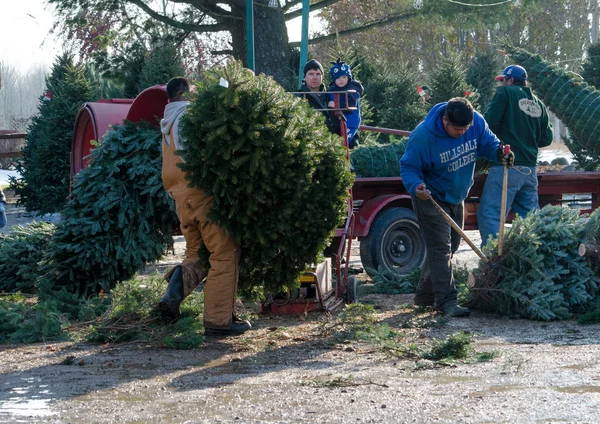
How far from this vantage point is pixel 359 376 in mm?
5242

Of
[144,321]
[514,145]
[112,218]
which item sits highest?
[514,145]

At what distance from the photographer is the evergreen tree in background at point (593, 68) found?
17.7 m

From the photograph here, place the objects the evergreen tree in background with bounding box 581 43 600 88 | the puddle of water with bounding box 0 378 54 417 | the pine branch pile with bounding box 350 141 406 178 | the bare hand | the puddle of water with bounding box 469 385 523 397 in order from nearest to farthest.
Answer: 1. the puddle of water with bounding box 0 378 54 417
2. the puddle of water with bounding box 469 385 523 397
3. the bare hand
4. the pine branch pile with bounding box 350 141 406 178
5. the evergreen tree in background with bounding box 581 43 600 88

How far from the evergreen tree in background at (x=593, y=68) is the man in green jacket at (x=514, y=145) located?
8873 millimetres

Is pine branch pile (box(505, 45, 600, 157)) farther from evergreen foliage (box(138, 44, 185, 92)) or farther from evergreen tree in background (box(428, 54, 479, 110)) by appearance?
evergreen foliage (box(138, 44, 185, 92))

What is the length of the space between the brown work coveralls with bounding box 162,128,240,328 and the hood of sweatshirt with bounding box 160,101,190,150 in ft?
0.15

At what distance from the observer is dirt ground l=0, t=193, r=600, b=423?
4.45 meters

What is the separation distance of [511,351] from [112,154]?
387cm

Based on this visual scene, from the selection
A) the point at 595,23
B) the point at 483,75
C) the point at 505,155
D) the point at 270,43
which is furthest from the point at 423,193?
the point at 595,23

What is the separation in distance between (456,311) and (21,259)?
411 centimetres

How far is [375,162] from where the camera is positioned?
9883mm

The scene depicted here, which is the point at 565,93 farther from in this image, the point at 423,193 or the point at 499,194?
the point at 423,193

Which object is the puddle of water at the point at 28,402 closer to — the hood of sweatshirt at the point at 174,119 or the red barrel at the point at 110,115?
the hood of sweatshirt at the point at 174,119

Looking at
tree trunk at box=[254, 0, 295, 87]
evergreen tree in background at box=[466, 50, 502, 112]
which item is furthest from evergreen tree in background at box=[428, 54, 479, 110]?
evergreen tree in background at box=[466, 50, 502, 112]
